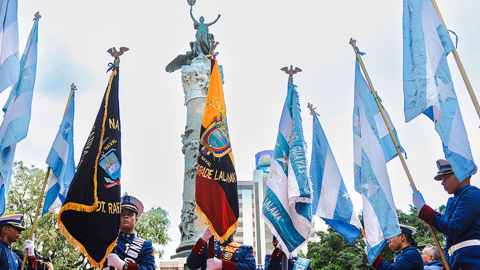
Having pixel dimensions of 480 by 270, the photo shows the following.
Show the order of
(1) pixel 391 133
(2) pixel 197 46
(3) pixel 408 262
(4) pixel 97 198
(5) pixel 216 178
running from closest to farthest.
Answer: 1. (3) pixel 408 262
2. (4) pixel 97 198
3. (1) pixel 391 133
4. (5) pixel 216 178
5. (2) pixel 197 46

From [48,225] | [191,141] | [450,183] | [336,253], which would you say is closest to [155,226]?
[48,225]

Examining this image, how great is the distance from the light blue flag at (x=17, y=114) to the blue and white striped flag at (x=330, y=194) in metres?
4.22

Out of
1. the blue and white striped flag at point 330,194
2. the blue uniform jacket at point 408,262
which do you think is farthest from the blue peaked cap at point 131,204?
the blue uniform jacket at point 408,262

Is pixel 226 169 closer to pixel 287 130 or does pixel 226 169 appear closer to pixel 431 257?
pixel 287 130

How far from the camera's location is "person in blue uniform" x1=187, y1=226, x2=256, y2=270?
15.8 feet

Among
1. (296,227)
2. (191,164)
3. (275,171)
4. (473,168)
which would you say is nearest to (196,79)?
(191,164)

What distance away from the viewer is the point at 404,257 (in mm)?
4633

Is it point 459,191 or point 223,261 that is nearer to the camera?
point 459,191

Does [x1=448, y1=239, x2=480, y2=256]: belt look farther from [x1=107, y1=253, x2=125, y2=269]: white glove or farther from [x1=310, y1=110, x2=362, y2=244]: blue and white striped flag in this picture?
[x1=107, y1=253, x2=125, y2=269]: white glove

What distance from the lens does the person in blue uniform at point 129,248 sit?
450 cm

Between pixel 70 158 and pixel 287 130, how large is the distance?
11.5 feet

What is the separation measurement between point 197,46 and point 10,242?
6411mm

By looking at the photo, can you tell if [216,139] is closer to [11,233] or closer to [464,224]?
[11,233]

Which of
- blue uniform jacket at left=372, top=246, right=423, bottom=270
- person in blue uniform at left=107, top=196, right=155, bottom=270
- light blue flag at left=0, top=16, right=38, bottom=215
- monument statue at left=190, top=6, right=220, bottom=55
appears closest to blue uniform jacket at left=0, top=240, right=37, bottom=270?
light blue flag at left=0, top=16, right=38, bottom=215
